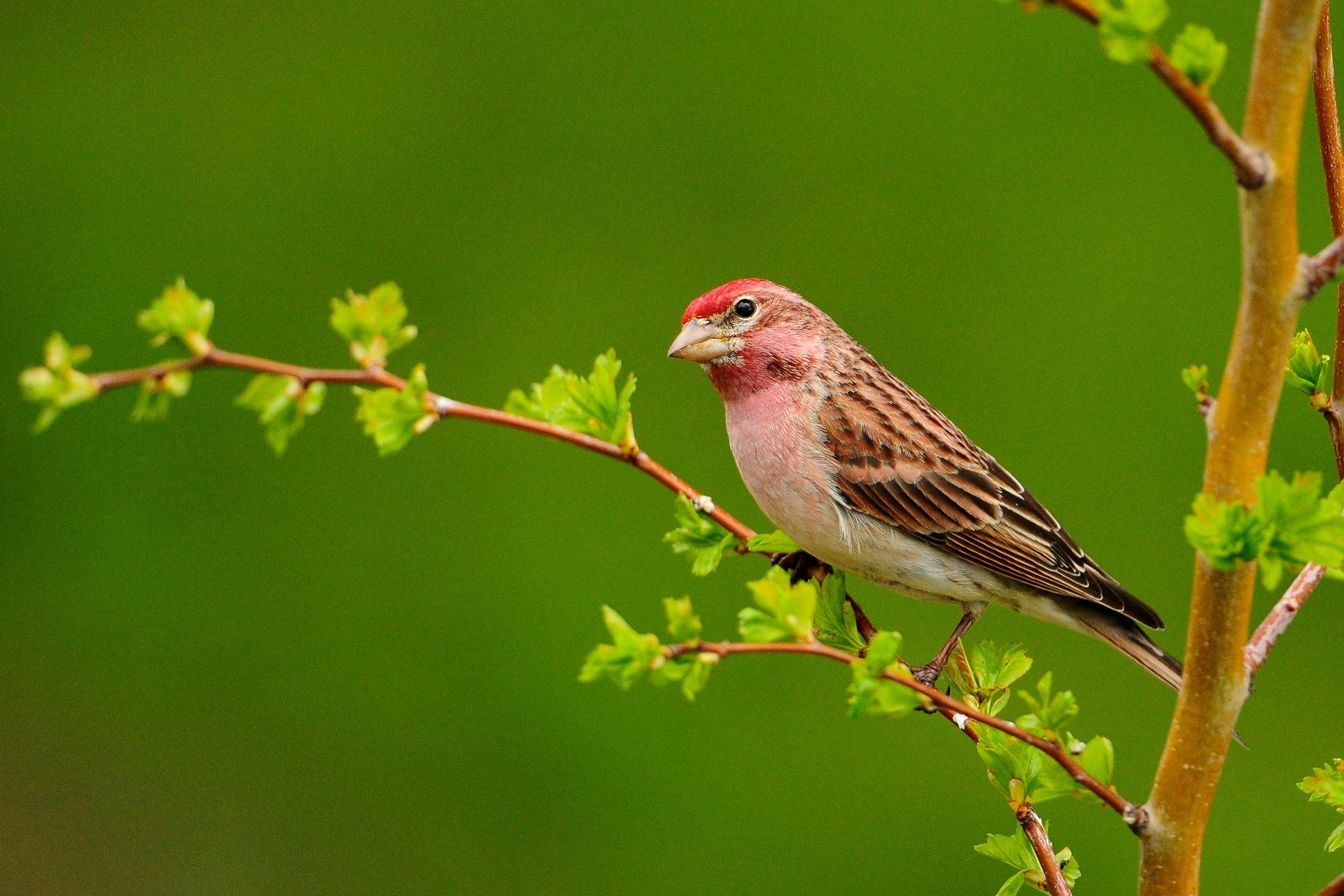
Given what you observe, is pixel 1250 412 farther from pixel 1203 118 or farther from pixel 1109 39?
pixel 1109 39

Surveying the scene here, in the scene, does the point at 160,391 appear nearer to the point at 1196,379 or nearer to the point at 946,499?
the point at 1196,379

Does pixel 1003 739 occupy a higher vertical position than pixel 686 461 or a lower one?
lower

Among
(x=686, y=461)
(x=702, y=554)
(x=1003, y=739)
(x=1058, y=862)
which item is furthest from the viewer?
(x=686, y=461)

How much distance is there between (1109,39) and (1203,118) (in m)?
0.13

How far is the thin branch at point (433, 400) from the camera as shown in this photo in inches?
65.9

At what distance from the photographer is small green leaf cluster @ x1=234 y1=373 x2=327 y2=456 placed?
176cm

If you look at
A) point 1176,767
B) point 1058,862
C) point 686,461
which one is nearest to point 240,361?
point 1176,767

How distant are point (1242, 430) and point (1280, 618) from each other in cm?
52

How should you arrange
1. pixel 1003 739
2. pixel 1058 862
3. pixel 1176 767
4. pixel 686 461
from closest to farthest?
1. pixel 1176 767
2. pixel 1003 739
3. pixel 1058 862
4. pixel 686 461

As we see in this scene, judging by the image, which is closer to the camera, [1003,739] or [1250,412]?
[1250,412]

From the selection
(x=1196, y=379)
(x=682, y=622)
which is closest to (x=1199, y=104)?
(x=1196, y=379)

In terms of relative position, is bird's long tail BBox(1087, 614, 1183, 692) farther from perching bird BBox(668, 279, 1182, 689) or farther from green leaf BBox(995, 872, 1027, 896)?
green leaf BBox(995, 872, 1027, 896)

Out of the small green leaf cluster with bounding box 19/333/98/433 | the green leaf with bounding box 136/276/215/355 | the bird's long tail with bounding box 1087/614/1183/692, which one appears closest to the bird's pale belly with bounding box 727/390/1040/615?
the bird's long tail with bounding box 1087/614/1183/692

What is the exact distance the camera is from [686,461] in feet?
19.9
